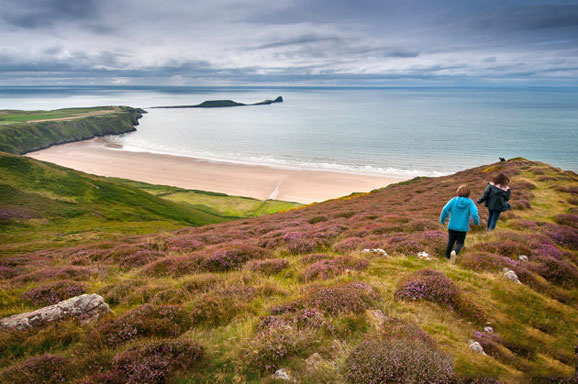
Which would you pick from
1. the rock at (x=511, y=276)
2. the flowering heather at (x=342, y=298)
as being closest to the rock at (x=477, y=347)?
the flowering heather at (x=342, y=298)

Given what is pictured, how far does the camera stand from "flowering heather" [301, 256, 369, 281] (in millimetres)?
10227

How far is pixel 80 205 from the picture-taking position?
5284 centimetres

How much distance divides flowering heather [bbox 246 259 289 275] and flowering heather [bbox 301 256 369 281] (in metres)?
1.36

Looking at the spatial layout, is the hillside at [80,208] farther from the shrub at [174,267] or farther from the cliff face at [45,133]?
the cliff face at [45,133]

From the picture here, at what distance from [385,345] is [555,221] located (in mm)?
20262

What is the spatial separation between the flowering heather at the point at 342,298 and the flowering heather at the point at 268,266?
11.3 ft

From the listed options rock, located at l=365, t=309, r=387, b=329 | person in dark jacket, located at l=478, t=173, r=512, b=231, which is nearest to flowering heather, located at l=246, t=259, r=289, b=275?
rock, located at l=365, t=309, r=387, b=329

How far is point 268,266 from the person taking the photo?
11.7m

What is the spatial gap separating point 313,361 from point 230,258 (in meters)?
8.19

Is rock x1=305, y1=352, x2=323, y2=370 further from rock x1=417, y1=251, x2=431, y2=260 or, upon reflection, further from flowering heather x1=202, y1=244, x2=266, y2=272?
rock x1=417, y1=251, x2=431, y2=260

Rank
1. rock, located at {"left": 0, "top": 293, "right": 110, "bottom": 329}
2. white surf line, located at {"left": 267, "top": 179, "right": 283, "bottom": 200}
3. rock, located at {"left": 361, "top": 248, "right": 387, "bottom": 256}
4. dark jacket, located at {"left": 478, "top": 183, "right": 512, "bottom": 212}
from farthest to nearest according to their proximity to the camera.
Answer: white surf line, located at {"left": 267, "top": 179, "right": 283, "bottom": 200} < dark jacket, located at {"left": 478, "top": 183, "right": 512, "bottom": 212} < rock, located at {"left": 361, "top": 248, "right": 387, "bottom": 256} < rock, located at {"left": 0, "top": 293, "right": 110, "bottom": 329}

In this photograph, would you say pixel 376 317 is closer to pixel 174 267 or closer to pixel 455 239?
pixel 455 239

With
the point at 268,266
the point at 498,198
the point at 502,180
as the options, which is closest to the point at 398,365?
the point at 268,266

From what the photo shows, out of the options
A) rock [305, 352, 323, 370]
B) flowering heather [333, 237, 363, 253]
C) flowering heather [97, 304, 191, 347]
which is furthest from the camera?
flowering heather [333, 237, 363, 253]
